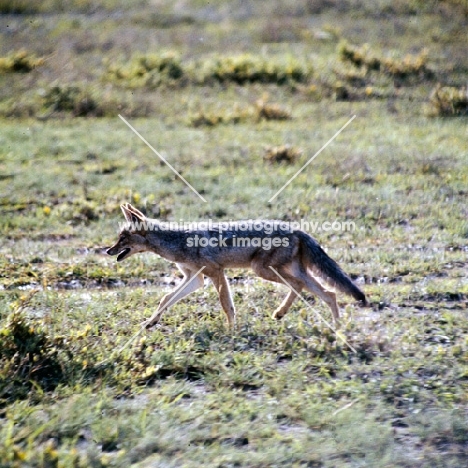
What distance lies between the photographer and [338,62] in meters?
18.9

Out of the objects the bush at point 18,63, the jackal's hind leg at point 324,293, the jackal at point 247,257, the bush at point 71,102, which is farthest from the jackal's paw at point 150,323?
the bush at point 18,63

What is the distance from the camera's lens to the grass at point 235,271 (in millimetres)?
5168

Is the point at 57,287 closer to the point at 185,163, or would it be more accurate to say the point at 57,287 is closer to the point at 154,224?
the point at 154,224

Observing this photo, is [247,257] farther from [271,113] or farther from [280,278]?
[271,113]

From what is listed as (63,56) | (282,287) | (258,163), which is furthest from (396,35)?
(282,287)

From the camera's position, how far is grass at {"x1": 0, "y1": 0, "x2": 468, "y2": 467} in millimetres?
5168

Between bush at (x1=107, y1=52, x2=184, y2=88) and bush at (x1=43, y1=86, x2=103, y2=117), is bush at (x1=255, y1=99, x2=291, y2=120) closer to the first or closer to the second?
bush at (x1=107, y1=52, x2=184, y2=88)

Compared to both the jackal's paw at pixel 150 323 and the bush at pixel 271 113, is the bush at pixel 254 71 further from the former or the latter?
the jackal's paw at pixel 150 323

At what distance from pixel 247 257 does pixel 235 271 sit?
1600 millimetres

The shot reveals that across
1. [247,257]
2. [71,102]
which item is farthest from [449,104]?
[247,257]

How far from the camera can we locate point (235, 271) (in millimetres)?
8859

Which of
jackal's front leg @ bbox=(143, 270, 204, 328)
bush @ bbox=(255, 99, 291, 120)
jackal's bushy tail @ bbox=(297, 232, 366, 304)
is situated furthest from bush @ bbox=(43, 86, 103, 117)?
jackal's bushy tail @ bbox=(297, 232, 366, 304)

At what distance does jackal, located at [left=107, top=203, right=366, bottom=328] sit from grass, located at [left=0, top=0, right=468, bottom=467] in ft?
0.82

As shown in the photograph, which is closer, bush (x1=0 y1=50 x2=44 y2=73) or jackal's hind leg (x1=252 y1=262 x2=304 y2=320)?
jackal's hind leg (x1=252 y1=262 x2=304 y2=320)
